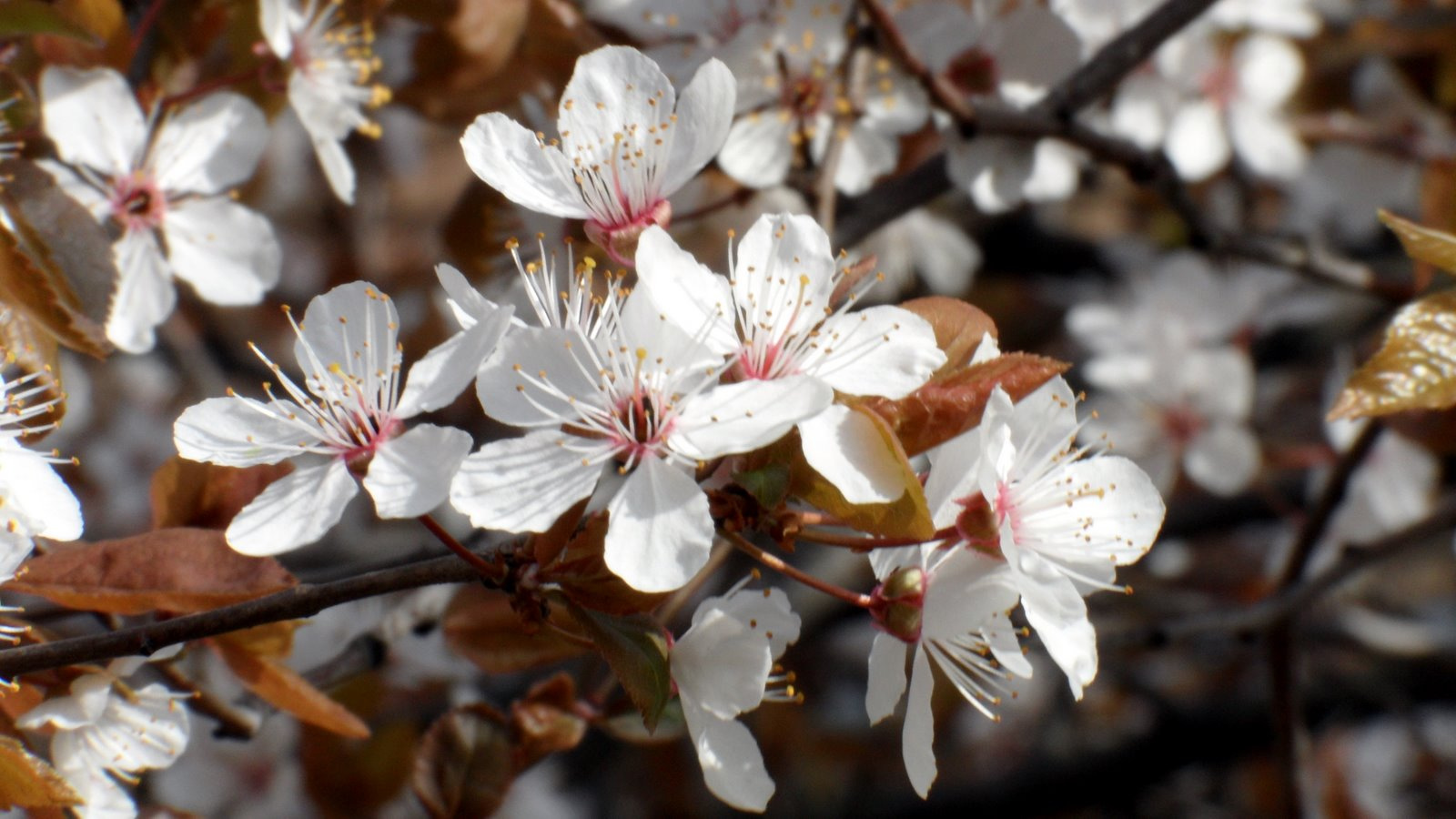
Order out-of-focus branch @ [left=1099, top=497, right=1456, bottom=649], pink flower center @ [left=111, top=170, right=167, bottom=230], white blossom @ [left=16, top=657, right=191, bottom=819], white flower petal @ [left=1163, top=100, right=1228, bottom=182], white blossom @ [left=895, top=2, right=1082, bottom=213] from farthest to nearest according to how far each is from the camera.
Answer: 1. white flower petal @ [left=1163, top=100, right=1228, bottom=182]
2. out-of-focus branch @ [left=1099, top=497, right=1456, bottom=649]
3. white blossom @ [left=895, top=2, right=1082, bottom=213]
4. pink flower center @ [left=111, top=170, right=167, bottom=230]
5. white blossom @ [left=16, top=657, right=191, bottom=819]

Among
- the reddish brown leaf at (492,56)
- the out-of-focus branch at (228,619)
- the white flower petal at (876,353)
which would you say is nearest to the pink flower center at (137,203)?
the reddish brown leaf at (492,56)

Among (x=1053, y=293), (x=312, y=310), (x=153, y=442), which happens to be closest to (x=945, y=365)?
(x=312, y=310)

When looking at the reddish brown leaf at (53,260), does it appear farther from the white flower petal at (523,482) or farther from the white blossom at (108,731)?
the white flower petal at (523,482)

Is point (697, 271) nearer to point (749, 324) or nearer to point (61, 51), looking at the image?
point (749, 324)

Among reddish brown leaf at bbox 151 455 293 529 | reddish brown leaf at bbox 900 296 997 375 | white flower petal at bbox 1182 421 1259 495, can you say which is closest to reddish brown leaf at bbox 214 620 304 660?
reddish brown leaf at bbox 151 455 293 529

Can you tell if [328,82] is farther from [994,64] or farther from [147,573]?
[994,64]

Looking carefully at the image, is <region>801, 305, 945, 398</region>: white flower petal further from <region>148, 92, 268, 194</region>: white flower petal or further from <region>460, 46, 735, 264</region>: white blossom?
<region>148, 92, 268, 194</region>: white flower petal
